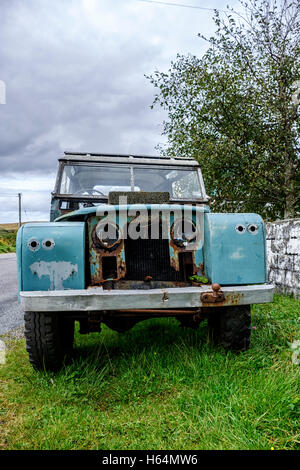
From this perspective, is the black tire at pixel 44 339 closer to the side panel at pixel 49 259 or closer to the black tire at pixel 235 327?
the side panel at pixel 49 259

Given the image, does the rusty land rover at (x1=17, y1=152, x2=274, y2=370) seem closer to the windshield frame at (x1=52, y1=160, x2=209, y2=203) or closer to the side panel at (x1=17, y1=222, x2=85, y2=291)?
the side panel at (x1=17, y1=222, x2=85, y2=291)

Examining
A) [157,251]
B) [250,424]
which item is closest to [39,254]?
[157,251]

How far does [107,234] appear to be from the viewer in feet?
9.30

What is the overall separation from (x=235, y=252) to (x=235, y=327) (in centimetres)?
60

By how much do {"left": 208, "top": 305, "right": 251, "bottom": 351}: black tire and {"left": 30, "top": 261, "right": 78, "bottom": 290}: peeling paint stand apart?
115 cm

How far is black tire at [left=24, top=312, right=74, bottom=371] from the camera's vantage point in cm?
256

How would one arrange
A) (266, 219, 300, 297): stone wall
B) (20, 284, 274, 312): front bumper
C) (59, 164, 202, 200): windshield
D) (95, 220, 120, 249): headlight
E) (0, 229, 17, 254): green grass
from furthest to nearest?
(0, 229, 17, 254): green grass, (266, 219, 300, 297): stone wall, (59, 164, 202, 200): windshield, (95, 220, 120, 249): headlight, (20, 284, 274, 312): front bumper

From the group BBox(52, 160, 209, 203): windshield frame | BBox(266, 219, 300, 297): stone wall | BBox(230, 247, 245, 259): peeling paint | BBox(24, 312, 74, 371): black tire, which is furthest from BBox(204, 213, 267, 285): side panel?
BBox(266, 219, 300, 297): stone wall

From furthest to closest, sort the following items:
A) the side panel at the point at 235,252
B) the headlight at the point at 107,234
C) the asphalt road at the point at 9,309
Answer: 1. the asphalt road at the point at 9,309
2. the headlight at the point at 107,234
3. the side panel at the point at 235,252

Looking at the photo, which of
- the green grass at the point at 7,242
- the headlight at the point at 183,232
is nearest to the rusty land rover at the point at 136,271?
the headlight at the point at 183,232

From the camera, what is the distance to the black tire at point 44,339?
2.56 metres

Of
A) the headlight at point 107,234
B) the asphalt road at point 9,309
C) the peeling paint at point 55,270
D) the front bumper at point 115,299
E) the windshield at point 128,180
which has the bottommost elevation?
the asphalt road at point 9,309

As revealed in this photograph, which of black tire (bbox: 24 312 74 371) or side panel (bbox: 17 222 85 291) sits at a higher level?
side panel (bbox: 17 222 85 291)

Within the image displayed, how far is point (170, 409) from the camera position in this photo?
228 centimetres
